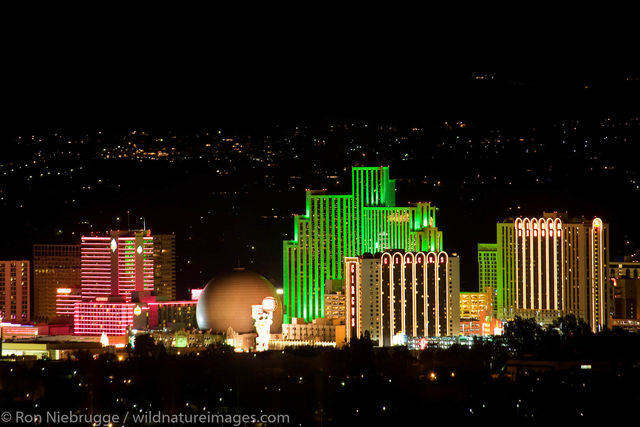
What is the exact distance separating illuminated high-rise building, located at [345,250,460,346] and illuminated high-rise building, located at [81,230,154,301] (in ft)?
31.2

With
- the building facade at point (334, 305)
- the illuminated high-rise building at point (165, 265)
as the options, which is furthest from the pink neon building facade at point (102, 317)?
the building facade at point (334, 305)

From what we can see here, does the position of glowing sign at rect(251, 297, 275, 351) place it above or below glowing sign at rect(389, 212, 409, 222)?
below

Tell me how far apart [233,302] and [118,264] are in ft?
20.1

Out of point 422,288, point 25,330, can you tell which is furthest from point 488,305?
point 25,330

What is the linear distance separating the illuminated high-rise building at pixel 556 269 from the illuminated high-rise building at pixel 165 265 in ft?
40.7

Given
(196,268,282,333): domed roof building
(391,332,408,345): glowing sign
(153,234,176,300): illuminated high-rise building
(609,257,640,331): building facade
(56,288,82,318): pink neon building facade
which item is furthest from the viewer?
(153,234,176,300): illuminated high-rise building

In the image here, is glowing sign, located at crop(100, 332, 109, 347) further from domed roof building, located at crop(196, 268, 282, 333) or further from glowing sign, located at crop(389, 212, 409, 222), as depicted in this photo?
glowing sign, located at crop(389, 212, 409, 222)

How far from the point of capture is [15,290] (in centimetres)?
6431

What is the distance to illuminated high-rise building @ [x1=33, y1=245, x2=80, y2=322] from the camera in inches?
2564

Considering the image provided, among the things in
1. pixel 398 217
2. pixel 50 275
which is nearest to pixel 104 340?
pixel 398 217

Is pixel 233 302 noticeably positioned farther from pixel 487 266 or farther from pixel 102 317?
pixel 487 266

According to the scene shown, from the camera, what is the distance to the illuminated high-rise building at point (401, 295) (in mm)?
52438

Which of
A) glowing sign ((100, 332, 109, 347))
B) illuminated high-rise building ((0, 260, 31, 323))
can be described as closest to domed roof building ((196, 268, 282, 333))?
glowing sign ((100, 332, 109, 347))

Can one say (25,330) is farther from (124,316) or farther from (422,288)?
(422,288)
